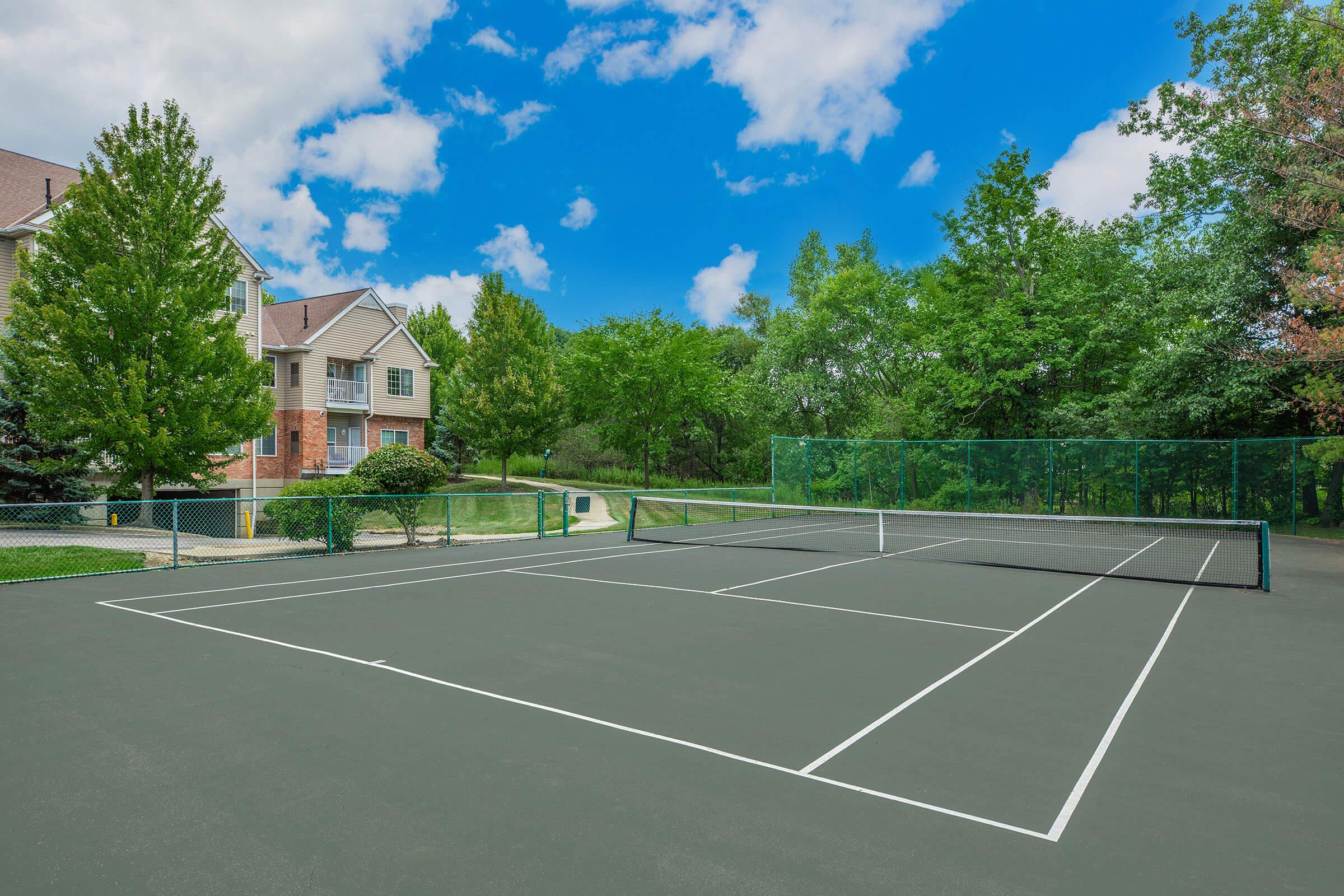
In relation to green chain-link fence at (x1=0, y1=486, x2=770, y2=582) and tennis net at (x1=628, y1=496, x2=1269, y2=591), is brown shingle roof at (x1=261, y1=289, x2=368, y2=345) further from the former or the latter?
tennis net at (x1=628, y1=496, x2=1269, y2=591)

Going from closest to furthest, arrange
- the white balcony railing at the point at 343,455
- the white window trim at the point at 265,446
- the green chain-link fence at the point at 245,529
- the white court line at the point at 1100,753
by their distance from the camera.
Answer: the white court line at the point at 1100,753
the green chain-link fence at the point at 245,529
the white window trim at the point at 265,446
the white balcony railing at the point at 343,455

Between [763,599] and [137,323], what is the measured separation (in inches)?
640

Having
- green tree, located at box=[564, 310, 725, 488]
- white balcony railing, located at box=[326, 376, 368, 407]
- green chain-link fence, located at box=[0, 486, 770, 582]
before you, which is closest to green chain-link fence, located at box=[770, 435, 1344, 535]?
green chain-link fence, located at box=[0, 486, 770, 582]

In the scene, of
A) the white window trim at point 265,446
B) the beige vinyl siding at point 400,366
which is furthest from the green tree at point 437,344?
the white window trim at point 265,446

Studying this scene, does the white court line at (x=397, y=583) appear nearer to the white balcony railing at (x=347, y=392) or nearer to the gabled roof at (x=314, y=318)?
the white balcony railing at (x=347, y=392)

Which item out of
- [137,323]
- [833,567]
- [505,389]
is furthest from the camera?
[505,389]

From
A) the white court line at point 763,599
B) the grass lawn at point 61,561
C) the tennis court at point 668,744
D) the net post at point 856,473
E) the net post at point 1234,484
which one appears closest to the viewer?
the tennis court at point 668,744

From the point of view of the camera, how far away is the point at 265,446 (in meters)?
31.6

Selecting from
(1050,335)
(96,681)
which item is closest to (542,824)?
(96,681)

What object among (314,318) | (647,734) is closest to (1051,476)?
(647,734)

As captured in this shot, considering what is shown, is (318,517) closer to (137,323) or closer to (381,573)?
(381,573)

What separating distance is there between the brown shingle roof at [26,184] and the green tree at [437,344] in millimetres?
22444

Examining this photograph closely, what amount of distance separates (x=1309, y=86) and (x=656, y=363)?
25.1 metres

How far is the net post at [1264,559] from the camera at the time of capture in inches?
461
